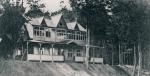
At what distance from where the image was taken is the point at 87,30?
6494 cm

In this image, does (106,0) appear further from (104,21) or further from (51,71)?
(51,71)

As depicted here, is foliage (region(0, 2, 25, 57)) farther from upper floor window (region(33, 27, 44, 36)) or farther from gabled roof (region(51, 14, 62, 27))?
gabled roof (region(51, 14, 62, 27))

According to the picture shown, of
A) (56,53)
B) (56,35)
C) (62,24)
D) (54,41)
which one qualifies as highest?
(62,24)

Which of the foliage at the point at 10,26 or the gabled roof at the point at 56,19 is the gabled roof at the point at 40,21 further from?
the foliage at the point at 10,26

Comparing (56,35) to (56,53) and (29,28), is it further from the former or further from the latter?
(29,28)

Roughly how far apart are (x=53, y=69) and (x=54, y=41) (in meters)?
11.0

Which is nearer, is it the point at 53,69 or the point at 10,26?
the point at 10,26

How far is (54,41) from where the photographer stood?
6088 centimetres

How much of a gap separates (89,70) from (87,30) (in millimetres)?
11234

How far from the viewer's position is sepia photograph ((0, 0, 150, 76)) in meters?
51.4

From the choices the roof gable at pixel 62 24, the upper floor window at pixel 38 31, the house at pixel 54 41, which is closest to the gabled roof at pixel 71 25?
the house at pixel 54 41

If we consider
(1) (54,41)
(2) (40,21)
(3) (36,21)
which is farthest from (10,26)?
(1) (54,41)

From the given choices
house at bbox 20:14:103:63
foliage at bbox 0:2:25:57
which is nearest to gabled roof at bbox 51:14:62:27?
house at bbox 20:14:103:63

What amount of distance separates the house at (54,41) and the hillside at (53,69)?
308 cm
